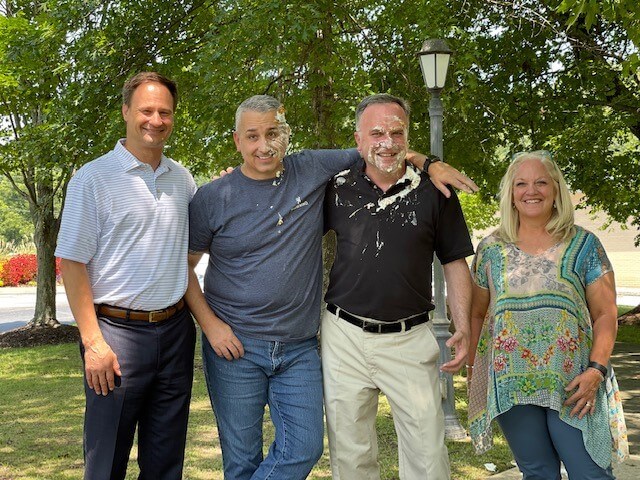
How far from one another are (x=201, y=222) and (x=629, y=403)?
21.5ft

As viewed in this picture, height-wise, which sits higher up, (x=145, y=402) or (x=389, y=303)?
(x=389, y=303)

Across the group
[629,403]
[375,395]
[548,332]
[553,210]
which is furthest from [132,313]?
[629,403]

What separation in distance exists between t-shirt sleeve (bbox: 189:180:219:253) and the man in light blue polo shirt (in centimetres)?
6

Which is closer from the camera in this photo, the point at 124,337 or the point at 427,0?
the point at 124,337

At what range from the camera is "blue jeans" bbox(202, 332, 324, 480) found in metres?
3.66

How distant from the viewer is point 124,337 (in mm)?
3549

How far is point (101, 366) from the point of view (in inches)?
135

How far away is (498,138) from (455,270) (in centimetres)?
964

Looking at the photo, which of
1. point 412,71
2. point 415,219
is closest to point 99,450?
point 415,219

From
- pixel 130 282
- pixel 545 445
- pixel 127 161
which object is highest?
pixel 127 161

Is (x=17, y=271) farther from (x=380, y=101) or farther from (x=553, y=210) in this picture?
(x=553, y=210)

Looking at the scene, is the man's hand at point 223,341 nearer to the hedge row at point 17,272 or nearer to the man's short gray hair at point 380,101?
the man's short gray hair at point 380,101

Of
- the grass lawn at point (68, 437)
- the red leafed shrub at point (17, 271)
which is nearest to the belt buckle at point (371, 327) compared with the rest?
the grass lawn at point (68, 437)

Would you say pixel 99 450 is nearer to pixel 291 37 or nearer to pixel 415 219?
pixel 415 219
